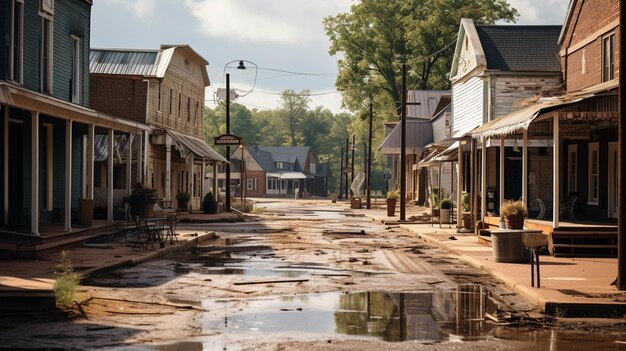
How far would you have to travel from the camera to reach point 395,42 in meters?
81.6

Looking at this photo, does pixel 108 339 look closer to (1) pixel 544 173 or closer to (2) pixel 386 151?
(1) pixel 544 173

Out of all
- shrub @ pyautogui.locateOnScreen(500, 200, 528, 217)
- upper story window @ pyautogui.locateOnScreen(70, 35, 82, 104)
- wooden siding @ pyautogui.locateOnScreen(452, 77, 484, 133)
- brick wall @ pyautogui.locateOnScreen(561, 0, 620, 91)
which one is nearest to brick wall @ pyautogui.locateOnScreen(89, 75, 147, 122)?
upper story window @ pyautogui.locateOnScreen(70, 35, 82, 104)

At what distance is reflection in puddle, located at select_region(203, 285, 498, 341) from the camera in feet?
36.1

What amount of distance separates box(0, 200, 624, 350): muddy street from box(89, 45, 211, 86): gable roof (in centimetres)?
2517

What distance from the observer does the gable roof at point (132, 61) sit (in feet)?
148

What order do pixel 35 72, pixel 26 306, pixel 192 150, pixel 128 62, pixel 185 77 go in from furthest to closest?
pixel 185 77
pixel 128 62
pixel 192 150
pixel 35 72
pixel 26 306

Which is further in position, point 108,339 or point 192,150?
point 192,150

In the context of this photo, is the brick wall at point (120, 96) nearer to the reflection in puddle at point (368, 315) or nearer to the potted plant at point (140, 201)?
the potted plant at point (140, 201)

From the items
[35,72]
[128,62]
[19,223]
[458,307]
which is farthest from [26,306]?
[128,62]

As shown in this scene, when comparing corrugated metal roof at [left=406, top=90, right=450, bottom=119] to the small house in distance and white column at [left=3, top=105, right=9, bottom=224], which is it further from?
white column at [left=3, top=105, right=9, bottom=224]

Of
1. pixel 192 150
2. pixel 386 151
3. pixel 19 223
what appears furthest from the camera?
pixel 386 151

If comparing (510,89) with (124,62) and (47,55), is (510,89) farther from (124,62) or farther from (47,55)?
(47,55)

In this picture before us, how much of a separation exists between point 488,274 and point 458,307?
208 inches

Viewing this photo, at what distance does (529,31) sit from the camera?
40.2 metres
